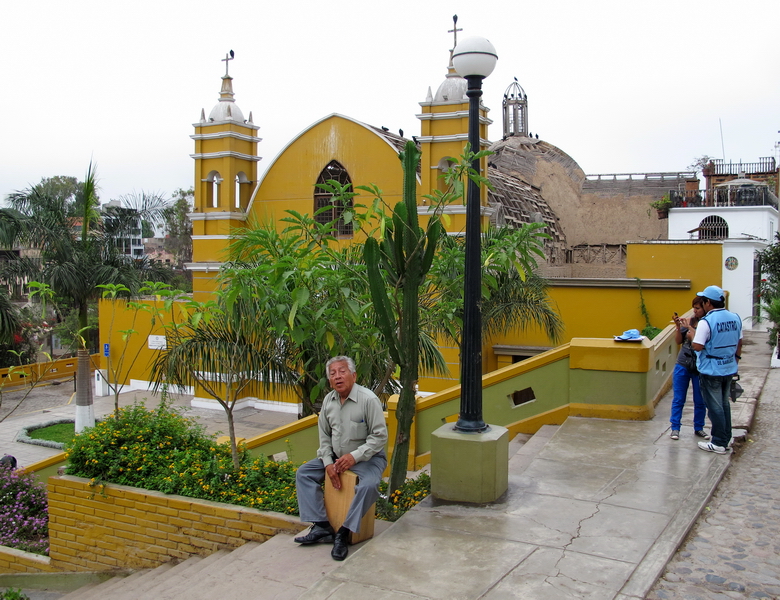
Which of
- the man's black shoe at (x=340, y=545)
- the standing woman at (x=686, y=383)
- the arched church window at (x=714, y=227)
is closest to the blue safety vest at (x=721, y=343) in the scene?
the standing woman at (x=686, y=383)

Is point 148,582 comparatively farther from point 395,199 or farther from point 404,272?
point 395,199

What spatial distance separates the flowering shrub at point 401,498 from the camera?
5.86 meters

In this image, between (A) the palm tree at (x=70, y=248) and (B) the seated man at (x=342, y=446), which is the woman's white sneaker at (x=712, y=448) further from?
(A) the palm tree at (x=70, y=248)

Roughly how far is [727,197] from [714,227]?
1.76 meters

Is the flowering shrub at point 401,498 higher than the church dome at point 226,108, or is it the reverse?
the church dome at point 226,108

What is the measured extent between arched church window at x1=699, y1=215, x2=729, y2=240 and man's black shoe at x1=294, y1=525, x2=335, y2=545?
77.2 ft

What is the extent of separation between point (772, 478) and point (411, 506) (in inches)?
127

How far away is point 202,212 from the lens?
71.8 ft

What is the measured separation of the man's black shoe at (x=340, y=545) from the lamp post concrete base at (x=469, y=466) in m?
1.02

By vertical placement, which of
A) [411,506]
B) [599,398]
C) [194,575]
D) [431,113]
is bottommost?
[194,575]

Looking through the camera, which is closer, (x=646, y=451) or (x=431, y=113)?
(x=646, y=451)

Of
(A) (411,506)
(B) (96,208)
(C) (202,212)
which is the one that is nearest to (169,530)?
(A) (411,506)

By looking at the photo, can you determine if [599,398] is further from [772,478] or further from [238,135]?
[238,135]

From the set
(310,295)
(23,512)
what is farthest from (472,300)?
(23,512)
